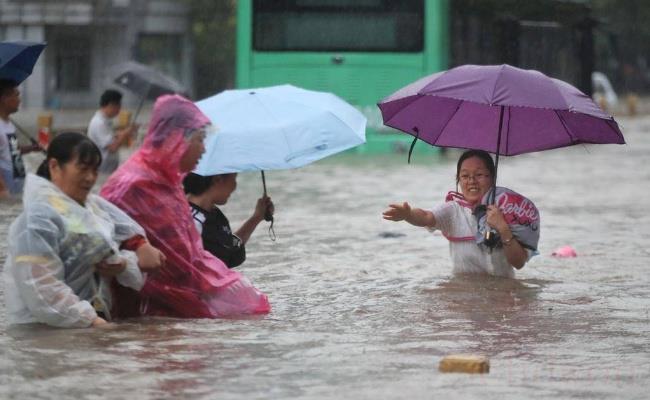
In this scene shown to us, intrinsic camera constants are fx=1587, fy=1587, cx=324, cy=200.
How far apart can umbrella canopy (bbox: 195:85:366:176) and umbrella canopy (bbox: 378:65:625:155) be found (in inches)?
26.1

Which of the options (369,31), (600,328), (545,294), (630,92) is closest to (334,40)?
(369,31)

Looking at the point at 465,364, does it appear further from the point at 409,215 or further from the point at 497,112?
the point at 497,112

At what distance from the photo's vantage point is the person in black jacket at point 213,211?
8516mm

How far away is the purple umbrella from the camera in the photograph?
8953 millimetres

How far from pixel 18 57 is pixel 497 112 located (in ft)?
12.3

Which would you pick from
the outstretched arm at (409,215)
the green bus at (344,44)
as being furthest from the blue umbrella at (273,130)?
the green bus at (344,44)

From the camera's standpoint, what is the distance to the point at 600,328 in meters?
8.39

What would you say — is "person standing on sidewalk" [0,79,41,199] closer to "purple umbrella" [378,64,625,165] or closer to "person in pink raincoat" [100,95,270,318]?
"purple umbrella" [378,64,625,165]

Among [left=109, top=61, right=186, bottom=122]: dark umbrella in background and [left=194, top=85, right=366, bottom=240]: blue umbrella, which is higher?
[left=194, top=85, right=366, bottom=240]: blue umbrella

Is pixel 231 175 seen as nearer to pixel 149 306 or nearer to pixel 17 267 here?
pixel 149 306

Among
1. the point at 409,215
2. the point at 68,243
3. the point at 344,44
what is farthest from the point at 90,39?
the point at 68,243

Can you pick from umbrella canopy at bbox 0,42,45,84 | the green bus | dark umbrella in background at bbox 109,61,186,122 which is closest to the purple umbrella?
umbrella canopy at bbox 0,42,45,84

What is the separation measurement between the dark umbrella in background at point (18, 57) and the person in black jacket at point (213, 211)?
132 inches

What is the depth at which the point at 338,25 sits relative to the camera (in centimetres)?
2408
